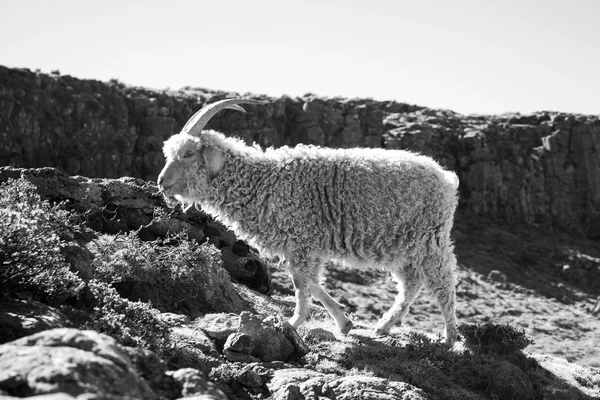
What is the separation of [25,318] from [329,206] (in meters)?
4.32

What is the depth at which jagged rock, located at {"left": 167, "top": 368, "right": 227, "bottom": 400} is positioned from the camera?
12.9 ft

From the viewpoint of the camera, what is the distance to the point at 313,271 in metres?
8.36

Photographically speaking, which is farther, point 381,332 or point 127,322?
point 381,332

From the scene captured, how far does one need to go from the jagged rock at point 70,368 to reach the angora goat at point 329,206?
4.61 m

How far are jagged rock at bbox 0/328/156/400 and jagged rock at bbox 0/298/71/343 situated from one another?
48.3 inches

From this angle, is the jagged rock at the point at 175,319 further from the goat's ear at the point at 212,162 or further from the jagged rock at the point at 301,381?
the goat's ear at the point at 212,162

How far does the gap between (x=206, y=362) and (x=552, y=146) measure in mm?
53114

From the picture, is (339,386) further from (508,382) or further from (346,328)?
(508,382)

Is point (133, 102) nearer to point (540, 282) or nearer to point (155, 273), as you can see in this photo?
point (540, 282)

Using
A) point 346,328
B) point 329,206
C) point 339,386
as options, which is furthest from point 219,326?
point 329,206

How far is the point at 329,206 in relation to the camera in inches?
337

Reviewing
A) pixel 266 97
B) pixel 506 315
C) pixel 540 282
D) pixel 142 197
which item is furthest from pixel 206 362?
pixel 266 97

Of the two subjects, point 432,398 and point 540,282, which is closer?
point 432,398

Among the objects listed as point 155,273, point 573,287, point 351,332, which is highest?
point 155,273
